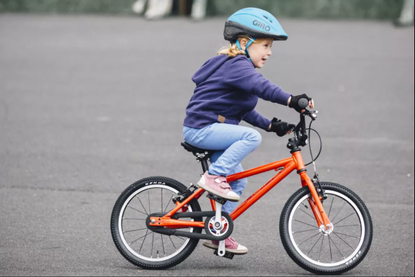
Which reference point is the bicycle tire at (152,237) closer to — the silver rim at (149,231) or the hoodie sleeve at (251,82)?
the silver rim at (149,231)

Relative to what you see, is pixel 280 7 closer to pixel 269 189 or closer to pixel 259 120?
pixel 259 120

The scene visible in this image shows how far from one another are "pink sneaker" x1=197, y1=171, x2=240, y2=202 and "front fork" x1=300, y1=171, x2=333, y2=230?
0.52 meters

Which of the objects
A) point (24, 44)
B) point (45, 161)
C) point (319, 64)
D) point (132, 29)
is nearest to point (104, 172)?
point (45, 161)

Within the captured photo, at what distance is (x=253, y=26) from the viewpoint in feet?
16.3

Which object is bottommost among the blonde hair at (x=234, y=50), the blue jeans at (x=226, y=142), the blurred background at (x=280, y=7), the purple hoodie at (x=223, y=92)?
the blurred background at (x=280, y=7)

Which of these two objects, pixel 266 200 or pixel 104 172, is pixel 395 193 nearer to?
pixel 266 200

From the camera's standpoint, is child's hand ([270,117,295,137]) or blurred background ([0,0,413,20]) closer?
child's hand ([270,117,295,137])

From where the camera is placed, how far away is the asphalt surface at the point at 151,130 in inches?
220

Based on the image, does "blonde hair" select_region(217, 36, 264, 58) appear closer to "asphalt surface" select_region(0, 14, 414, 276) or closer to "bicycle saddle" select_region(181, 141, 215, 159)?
"bicycle saddle" select_region(181, 141, 215, 159)

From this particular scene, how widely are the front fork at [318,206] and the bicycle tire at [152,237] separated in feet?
2.61

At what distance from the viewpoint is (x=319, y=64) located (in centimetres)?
1388

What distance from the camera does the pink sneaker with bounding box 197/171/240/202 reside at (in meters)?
4.94

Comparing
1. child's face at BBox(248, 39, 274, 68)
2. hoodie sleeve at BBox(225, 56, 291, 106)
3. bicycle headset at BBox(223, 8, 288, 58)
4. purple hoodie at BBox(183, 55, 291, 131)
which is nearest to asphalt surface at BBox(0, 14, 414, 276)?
purple hoodie at BBox(183, 55, 291, 131)

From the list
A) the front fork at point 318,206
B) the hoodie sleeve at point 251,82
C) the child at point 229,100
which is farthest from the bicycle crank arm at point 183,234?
the hoodie sleeve at point 251,82
